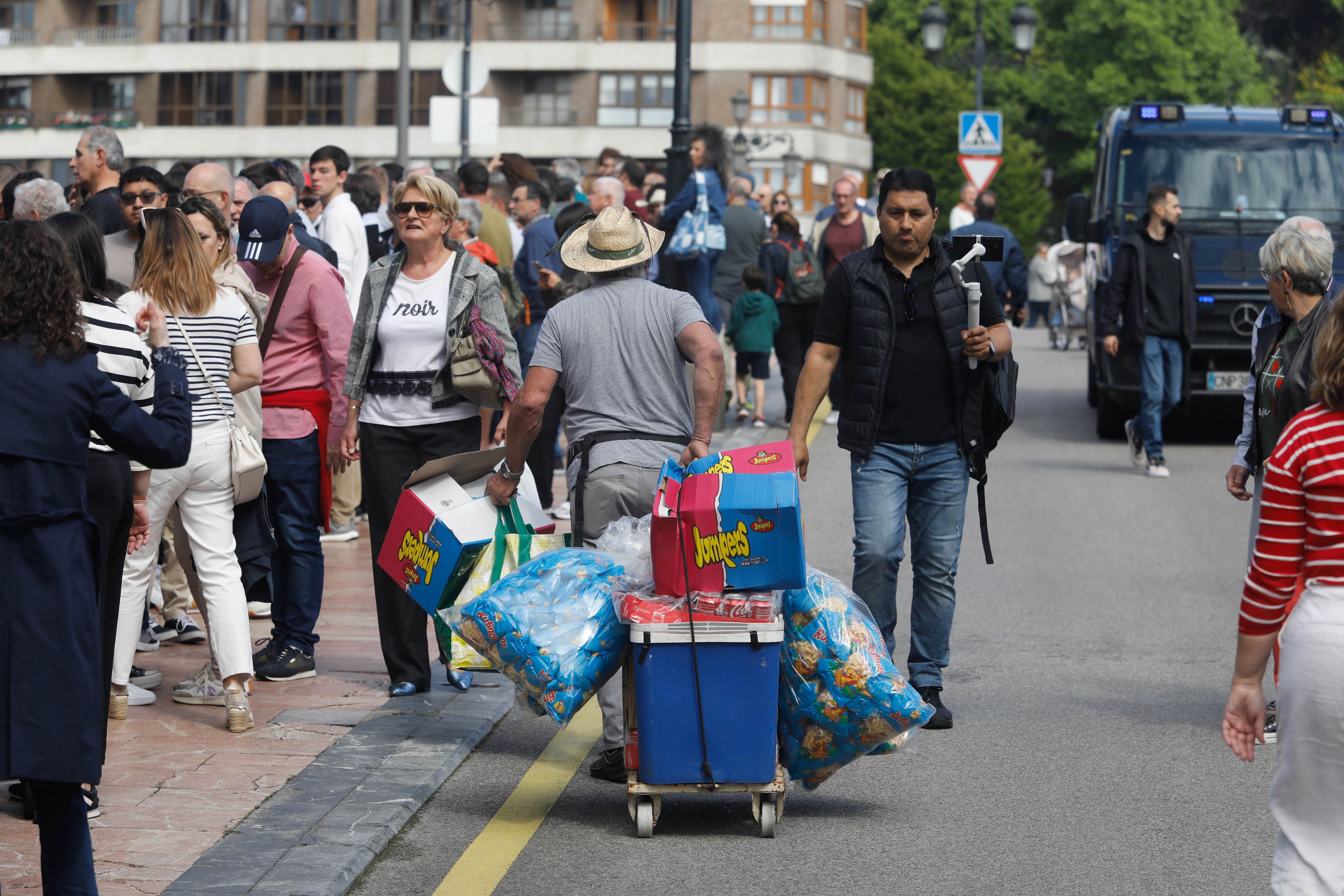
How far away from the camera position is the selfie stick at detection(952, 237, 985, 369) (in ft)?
21.5

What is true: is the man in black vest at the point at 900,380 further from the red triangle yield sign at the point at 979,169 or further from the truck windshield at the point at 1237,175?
the red triangle yield sign at the point at 979,169

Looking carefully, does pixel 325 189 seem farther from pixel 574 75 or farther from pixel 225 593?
pixel 574 75

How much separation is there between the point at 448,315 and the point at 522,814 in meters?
2.27

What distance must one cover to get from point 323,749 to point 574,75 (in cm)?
6490

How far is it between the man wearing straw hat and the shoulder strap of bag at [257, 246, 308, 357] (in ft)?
6.00

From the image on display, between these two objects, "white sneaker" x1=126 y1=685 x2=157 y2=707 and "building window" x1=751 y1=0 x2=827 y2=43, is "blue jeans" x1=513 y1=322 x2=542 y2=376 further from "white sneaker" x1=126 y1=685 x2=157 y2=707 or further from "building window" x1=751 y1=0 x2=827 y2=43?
"building window" x1=751 y1=0 x2=827 y2=43

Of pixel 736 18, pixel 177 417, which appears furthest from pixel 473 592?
pixel 736 18

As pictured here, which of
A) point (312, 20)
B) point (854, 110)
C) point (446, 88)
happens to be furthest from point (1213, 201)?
point (312, 20)

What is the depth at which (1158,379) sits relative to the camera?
45.0ft

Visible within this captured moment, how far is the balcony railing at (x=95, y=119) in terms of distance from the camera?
7250 centimetres

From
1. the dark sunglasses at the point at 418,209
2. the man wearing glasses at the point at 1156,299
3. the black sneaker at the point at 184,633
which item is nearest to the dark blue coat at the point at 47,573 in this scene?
the dark sunglasses at the point at 418,209

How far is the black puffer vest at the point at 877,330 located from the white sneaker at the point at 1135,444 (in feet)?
26.5

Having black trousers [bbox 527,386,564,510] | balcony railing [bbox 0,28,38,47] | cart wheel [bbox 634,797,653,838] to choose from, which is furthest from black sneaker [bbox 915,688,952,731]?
balcony railing [bbox 0,28,38,47]

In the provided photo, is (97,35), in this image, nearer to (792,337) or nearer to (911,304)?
(792,337)
